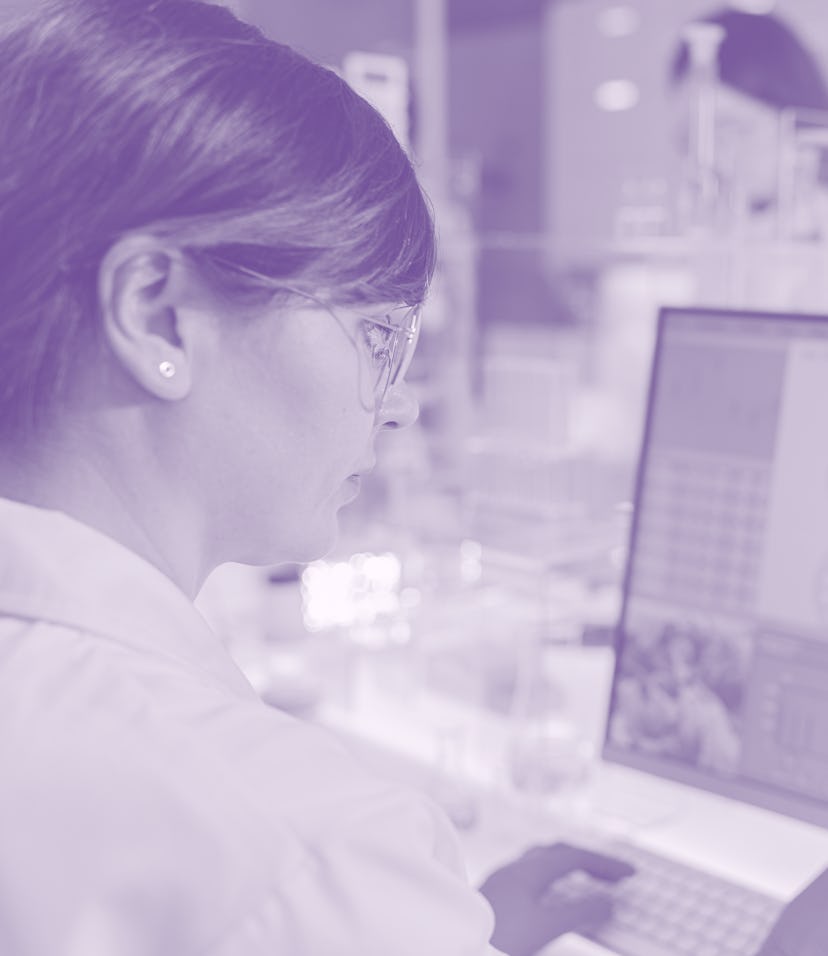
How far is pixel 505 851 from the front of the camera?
109cm

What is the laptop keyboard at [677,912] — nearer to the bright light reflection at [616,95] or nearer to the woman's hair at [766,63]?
the woman's hair at [766,63]

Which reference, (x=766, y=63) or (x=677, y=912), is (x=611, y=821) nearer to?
(x=677, y=912)

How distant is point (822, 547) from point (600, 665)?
60 centimetres

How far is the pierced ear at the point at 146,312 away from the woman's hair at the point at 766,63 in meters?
1.72

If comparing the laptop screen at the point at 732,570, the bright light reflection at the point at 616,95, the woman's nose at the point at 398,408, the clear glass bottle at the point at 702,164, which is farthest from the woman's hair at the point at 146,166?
the bright light reflection at the point at 616,95

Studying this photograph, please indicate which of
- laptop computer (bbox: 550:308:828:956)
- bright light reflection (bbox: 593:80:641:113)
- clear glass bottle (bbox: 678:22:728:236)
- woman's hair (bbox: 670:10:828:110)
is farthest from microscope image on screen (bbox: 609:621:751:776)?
bright light reflection (bbox: 593:80:641:113)

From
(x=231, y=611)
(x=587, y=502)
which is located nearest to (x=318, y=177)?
(x=587, y=502)

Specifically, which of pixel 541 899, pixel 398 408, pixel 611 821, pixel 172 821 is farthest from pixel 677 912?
pixel 172 821

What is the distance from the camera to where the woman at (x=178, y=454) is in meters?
0.45

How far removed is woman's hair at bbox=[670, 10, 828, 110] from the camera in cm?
212

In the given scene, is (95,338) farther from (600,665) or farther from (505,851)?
(600,665)

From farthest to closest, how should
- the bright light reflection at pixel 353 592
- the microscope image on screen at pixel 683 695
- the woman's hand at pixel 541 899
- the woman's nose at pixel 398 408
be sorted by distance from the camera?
the bright light reflection at pixel 353 592 → the microscope image on screen at pixel 683 695 → the woman's hand at pixel 541 899 → the woman's nose at pixel 398 408

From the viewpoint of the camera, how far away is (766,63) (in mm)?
2143

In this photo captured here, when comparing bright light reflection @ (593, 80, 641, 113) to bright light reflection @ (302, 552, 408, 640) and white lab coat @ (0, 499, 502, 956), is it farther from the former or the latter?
white lab coat @ (0, 499, 502, 956)
